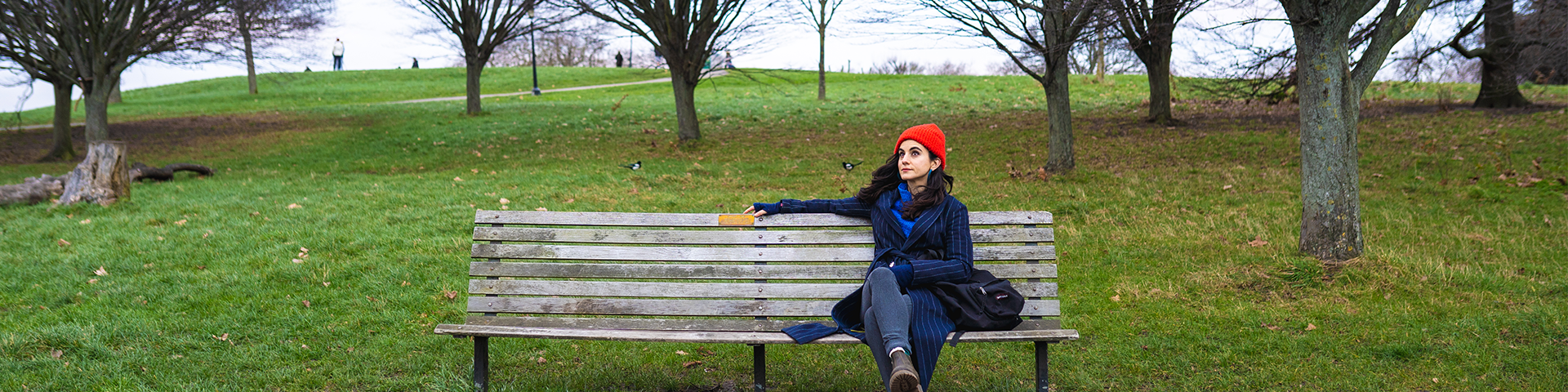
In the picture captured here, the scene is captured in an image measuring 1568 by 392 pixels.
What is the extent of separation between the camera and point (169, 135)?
61.2ft

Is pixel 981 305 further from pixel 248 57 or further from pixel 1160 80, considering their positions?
pixel 248 57

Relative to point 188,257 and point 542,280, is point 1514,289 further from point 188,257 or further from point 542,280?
point 188,257

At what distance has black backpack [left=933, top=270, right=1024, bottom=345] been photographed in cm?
346

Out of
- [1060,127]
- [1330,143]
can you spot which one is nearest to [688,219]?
[1330,143]

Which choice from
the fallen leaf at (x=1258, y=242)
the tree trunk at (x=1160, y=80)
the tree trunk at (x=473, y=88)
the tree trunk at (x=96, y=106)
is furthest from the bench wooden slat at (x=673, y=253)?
the tree trunk at (x=473, y=88)

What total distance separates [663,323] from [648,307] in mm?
156

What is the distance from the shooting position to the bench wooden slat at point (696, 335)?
134 inches

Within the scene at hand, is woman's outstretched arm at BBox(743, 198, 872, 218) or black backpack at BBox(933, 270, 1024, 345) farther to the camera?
woman's outstretched arm at BBox(743, 198, 872, 218)

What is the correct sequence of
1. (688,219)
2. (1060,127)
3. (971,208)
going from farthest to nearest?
(1060,127), (971,208), (688,219)

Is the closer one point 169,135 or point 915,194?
point 915,194

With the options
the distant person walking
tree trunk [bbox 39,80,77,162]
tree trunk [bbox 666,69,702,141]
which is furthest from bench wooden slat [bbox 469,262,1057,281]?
the distant person walking

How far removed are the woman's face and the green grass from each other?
105 cm

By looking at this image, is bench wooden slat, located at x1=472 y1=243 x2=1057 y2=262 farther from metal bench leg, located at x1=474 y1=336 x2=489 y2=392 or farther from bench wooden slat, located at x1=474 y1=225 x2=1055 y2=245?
metal bench leg, located at x1=474 y1=336 x2=489 y2=392

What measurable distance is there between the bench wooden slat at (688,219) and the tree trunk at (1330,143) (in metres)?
3.15
